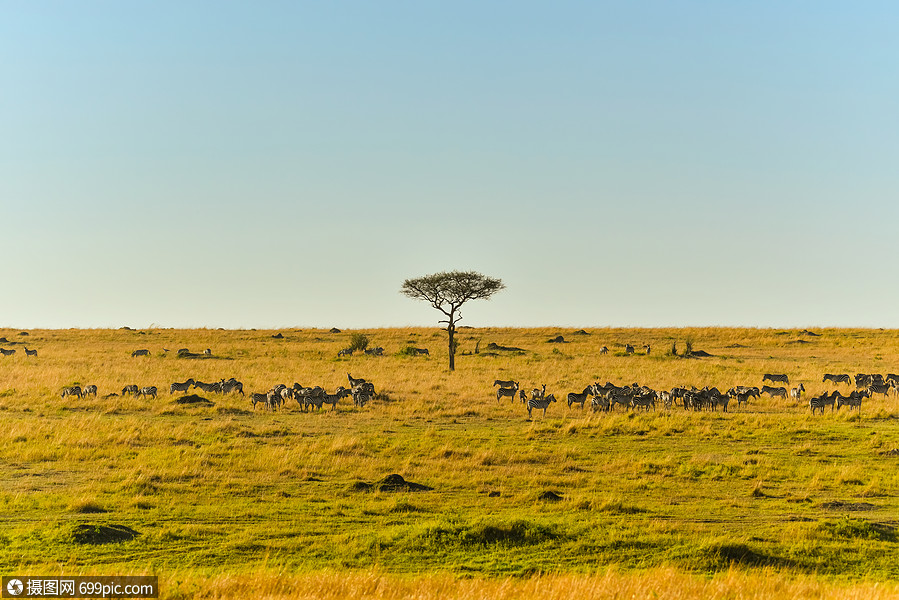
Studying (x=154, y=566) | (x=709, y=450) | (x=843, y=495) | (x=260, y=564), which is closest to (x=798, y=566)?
(x=843, y=495)

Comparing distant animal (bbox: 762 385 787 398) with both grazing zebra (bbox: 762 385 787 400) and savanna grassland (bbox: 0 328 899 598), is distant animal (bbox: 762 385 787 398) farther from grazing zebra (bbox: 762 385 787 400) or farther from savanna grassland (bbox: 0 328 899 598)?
savanna grassland (bbox: 0 328 899 598)

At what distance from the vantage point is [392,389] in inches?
1639

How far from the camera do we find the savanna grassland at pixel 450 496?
42.8 ft

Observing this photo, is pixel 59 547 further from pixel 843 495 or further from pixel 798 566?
pixel 843 495

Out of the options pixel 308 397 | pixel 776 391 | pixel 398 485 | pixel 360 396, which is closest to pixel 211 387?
pixel 308 397

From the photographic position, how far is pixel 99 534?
1483cm

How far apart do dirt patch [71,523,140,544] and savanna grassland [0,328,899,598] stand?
0.04 m

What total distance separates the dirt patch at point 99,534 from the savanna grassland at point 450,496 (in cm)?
4

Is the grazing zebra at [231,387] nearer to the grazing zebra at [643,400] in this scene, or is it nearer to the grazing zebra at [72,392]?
the grazing zebra at [72,392]

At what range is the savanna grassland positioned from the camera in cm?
1305

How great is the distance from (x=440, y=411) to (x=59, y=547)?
20330 mm

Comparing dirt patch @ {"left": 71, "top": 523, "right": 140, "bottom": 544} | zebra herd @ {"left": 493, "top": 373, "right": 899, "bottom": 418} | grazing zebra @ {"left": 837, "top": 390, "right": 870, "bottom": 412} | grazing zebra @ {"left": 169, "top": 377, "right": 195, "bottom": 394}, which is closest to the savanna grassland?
Answer: dirt patch @ {"left": 71, "top": 523, "right": 140, "bottom": 544}

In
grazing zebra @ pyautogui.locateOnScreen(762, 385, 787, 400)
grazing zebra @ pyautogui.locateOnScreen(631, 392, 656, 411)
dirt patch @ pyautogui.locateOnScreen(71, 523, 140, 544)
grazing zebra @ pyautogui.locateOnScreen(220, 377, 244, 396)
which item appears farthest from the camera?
grazing zebra @ pyautogui.locateOnScreen(220, 377, 244, 396)

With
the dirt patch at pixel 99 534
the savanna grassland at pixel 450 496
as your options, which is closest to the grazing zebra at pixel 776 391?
the savanna grassland at pixel 450 496
